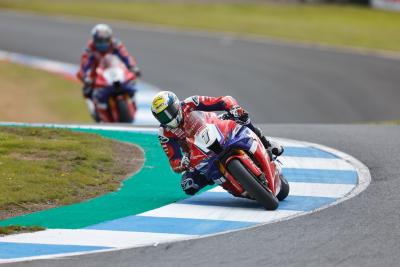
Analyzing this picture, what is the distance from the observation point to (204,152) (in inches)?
407

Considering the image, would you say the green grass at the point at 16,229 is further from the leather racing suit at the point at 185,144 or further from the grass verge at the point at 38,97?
the grass verge at the point at 38,97

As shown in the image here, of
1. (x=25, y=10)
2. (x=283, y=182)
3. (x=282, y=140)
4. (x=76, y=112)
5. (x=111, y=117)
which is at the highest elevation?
(x=283, y=182)

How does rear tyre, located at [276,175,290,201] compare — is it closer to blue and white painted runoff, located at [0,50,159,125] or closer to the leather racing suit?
the leather racing suit

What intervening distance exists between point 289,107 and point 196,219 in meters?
13.3

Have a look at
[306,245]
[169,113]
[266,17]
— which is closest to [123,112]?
[169,113]

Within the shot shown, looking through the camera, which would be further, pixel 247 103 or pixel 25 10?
pixel 25 10

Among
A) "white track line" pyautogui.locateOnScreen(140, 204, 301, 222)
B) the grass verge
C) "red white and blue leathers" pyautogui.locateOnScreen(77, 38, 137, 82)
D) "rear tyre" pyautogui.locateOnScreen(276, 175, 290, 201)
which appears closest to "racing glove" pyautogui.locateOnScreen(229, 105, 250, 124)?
"rear tyre" pyautogui.locateOnScreen(276, 175, 290, 201)

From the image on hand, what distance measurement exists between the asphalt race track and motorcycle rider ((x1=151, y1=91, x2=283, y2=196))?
4.46ft

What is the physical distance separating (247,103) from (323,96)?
186cm

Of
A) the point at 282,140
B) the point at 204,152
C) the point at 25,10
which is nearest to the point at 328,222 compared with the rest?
the point at 204,152

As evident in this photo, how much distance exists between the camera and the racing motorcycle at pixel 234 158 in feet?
33.0

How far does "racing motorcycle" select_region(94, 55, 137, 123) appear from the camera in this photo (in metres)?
18.5

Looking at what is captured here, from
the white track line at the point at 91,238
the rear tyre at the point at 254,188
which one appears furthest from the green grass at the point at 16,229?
the rear tyre at the point at 254,188

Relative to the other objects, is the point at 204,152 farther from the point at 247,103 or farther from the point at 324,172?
the point at 247,103
